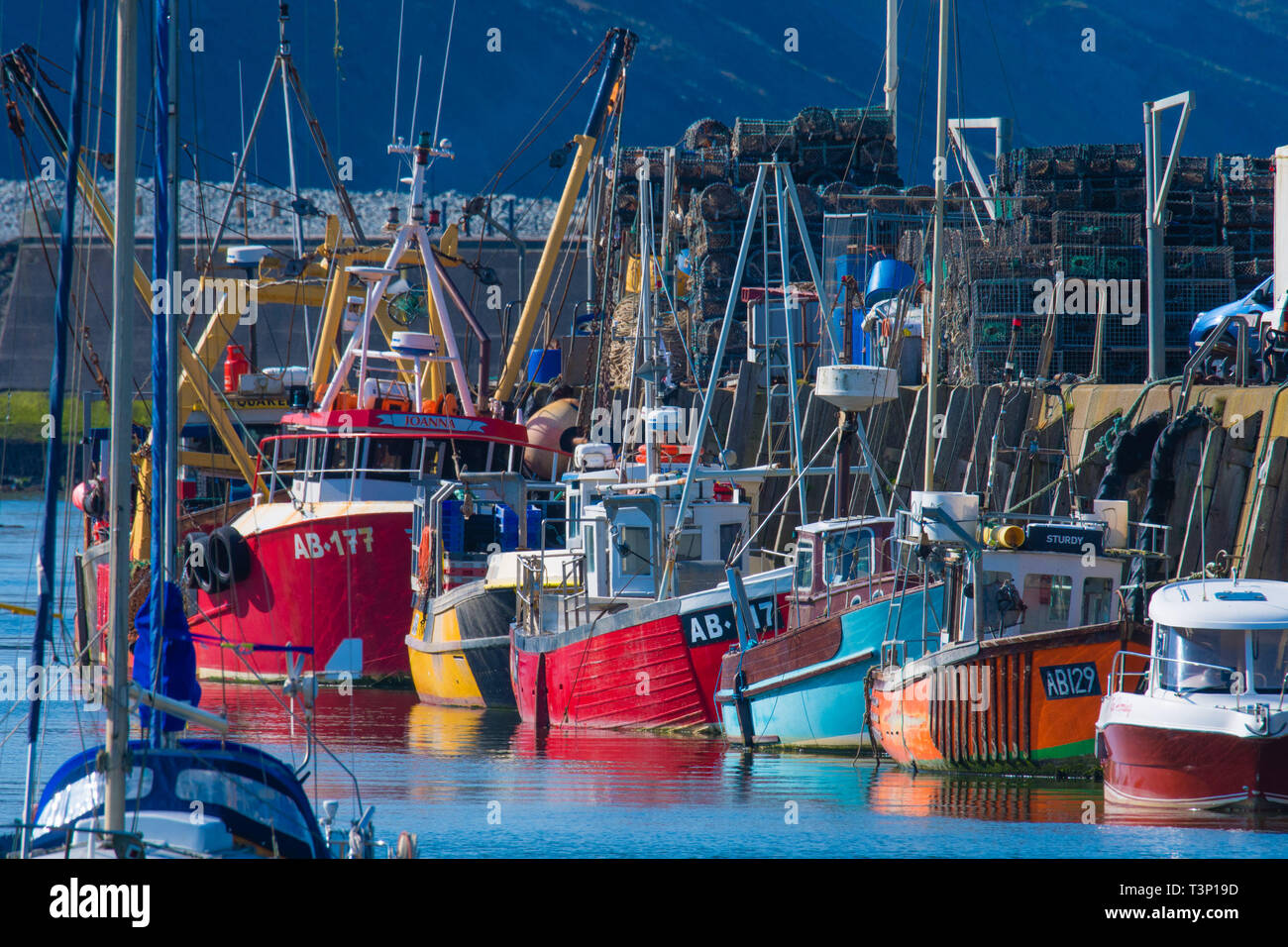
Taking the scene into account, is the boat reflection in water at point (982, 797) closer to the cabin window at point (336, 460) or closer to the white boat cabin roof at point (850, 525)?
the white boat cabin roof at point (850, 525)

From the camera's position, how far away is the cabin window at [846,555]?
1889 centimetres

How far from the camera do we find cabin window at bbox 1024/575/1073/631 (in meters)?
17.0

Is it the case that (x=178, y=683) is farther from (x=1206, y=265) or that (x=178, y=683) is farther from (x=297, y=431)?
(x=1206, y=265)

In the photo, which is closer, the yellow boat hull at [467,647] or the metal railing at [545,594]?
the metal railing at [545,594]

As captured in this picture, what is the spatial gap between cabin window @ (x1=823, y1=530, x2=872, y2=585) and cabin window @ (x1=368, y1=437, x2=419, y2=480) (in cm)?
974

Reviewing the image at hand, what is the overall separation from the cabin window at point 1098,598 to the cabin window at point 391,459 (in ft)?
41.5

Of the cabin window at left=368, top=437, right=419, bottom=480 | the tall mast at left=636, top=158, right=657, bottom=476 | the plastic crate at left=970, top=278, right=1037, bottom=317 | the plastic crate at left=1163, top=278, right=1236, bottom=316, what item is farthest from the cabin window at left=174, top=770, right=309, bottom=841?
the plastic crate at left=1163, top=278, right=1236, bottom=316

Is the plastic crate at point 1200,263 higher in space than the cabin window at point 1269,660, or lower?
higher

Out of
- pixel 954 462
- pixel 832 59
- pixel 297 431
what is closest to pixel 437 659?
pixel 297 431

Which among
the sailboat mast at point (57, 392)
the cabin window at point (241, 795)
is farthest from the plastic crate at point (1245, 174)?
the cabin window at point (241, 795)

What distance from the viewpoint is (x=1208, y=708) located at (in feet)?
47.3

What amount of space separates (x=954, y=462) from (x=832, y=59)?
128 m

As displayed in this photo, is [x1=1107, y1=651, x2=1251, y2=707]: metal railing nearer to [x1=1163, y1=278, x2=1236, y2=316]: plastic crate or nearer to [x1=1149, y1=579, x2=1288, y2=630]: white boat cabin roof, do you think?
[x1=1149, y1=579, x2=1288, y2=630]: white boat cabin roof

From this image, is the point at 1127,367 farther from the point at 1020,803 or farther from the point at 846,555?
the point at 1020,803
